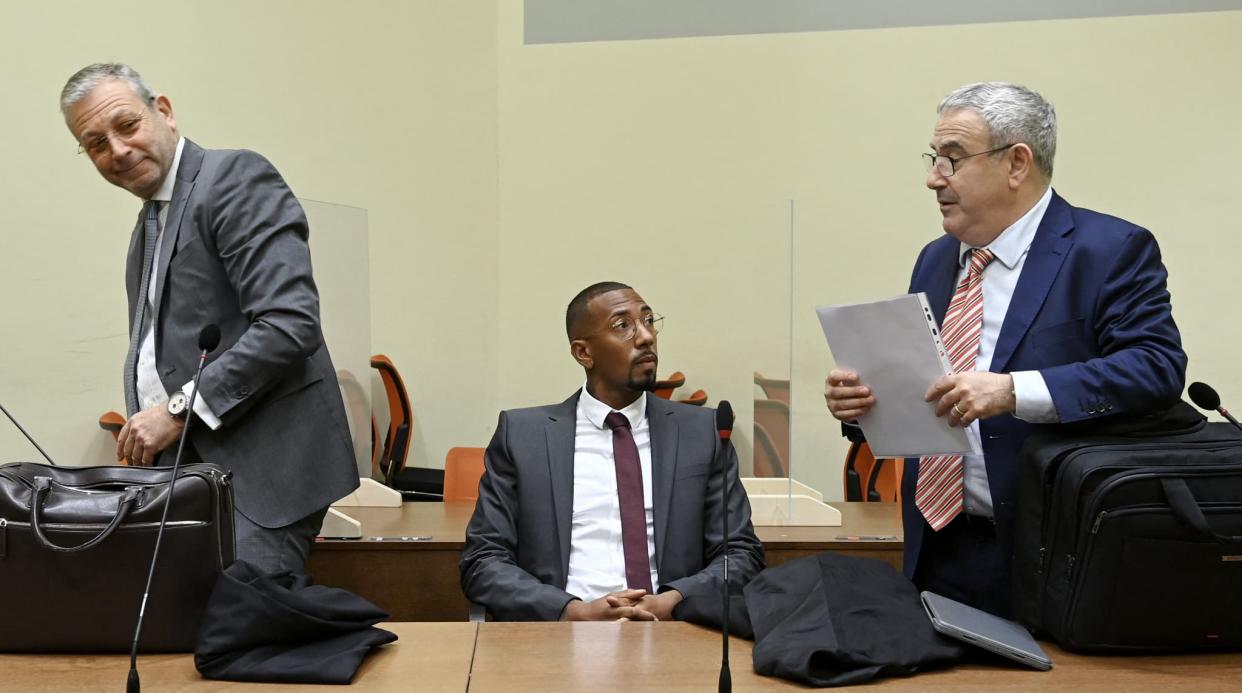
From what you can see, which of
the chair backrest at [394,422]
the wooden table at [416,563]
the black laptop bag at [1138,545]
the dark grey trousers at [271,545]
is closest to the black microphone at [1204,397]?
the black laptop bag at [1138,545]

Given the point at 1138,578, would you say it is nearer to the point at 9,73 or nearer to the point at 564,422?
the point at 564,422

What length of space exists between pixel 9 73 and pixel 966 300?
14.1 ft

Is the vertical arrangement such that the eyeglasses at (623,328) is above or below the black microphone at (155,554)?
above

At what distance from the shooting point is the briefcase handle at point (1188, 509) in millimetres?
1663

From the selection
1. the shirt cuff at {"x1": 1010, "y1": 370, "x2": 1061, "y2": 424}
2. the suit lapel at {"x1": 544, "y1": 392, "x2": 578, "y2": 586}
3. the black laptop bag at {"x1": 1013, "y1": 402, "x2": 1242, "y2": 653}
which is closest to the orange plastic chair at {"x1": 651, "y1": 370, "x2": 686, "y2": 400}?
the suit lapel at {"x1": 544, "y1": 392, "x2": 578, "y2": 586}

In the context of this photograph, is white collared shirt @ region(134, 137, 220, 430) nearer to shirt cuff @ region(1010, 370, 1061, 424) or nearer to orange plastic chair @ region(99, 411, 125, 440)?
shirt cuff @ region(1010, 370, 1061, 424)

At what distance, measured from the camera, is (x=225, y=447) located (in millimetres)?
2287

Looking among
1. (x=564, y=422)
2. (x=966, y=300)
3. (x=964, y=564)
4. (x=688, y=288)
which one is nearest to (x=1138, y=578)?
(x=964, y=564)

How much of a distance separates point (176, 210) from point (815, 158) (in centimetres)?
357

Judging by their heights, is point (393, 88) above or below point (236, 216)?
above

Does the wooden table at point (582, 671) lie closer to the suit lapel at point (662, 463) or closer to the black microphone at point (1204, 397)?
the black microphone at point (1204, 397)

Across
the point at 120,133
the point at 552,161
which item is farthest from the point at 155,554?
the point at 552,161

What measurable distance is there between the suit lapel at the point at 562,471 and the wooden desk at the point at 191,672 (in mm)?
749

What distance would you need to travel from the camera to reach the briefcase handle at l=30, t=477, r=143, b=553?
1731mm
